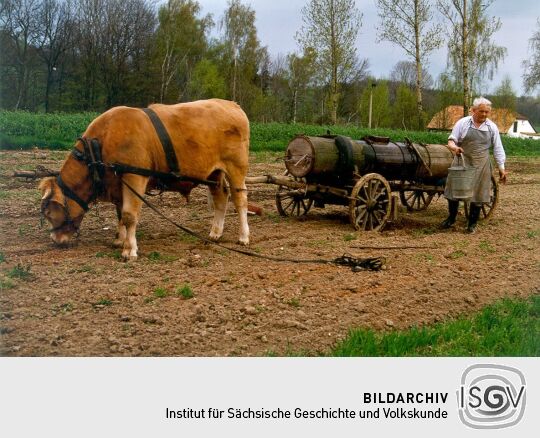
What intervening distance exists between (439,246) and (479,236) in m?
1.16

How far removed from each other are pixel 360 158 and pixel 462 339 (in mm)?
4735

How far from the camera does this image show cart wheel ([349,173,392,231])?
8.35 metres

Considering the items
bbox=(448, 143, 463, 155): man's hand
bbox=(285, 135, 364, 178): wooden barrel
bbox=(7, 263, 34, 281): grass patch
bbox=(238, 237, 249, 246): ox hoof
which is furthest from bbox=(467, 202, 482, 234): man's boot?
bbox=(7, 263, 34, 281): grass patch

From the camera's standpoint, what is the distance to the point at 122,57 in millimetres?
9961

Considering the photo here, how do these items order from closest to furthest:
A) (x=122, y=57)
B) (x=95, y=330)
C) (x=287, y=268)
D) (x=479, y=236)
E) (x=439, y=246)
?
(x=95, y=330) → (x=287, y=268) → (x=439, y=246) → (x=479, y=236) → (x=122, y=57)

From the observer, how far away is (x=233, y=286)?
5324mm

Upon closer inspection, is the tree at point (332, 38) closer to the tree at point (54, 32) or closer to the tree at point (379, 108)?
the tree at point (54, 32)

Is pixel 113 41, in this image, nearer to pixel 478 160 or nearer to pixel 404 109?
pixel 478 160

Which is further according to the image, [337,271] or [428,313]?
[337,271]

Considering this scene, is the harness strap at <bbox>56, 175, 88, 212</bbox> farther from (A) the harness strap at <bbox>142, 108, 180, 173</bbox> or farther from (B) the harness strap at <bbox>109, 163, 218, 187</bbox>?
(A) the harness strap at <bbox>142, 108, 180, 173</bbox>

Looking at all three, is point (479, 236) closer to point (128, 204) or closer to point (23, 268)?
point (128, 204)

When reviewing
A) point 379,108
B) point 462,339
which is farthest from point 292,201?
point 379,108

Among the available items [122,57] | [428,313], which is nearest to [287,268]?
[428,313]
